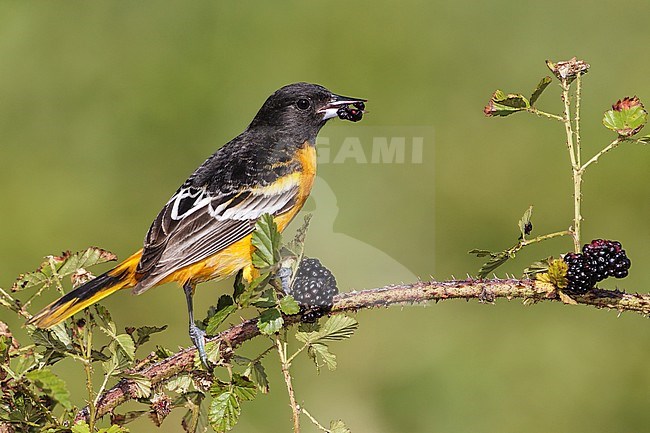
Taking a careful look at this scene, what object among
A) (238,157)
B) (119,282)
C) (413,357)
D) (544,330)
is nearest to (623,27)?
(544,330)

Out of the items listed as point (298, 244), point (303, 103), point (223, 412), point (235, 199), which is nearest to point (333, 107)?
point (303, 103)

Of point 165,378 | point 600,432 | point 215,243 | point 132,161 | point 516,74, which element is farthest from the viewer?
point 516,74

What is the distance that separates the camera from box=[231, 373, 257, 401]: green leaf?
1.91 metres

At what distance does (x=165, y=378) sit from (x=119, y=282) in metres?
0.71

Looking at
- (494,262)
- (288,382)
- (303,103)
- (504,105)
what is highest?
(303,103)

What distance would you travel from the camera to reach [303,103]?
3.39 m

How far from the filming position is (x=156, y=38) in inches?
263

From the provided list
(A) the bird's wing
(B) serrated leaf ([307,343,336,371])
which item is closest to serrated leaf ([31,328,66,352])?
(B) serrated leaf ([307,343,336,371])

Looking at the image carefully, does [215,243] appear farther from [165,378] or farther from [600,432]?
[600,432]

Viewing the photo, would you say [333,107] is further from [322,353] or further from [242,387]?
[242,387]

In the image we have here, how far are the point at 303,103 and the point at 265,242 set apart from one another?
4.95ft

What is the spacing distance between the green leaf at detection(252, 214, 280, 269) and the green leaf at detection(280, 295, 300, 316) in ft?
0.24

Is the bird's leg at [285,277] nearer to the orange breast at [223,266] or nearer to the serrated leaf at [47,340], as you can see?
the serrated leaf at [47,340]

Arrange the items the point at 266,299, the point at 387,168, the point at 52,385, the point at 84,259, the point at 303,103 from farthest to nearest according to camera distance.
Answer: the point at 387,168 < the point at 303,103 < the point at 84,259 < the point at 266,299 < the point at 52,385
